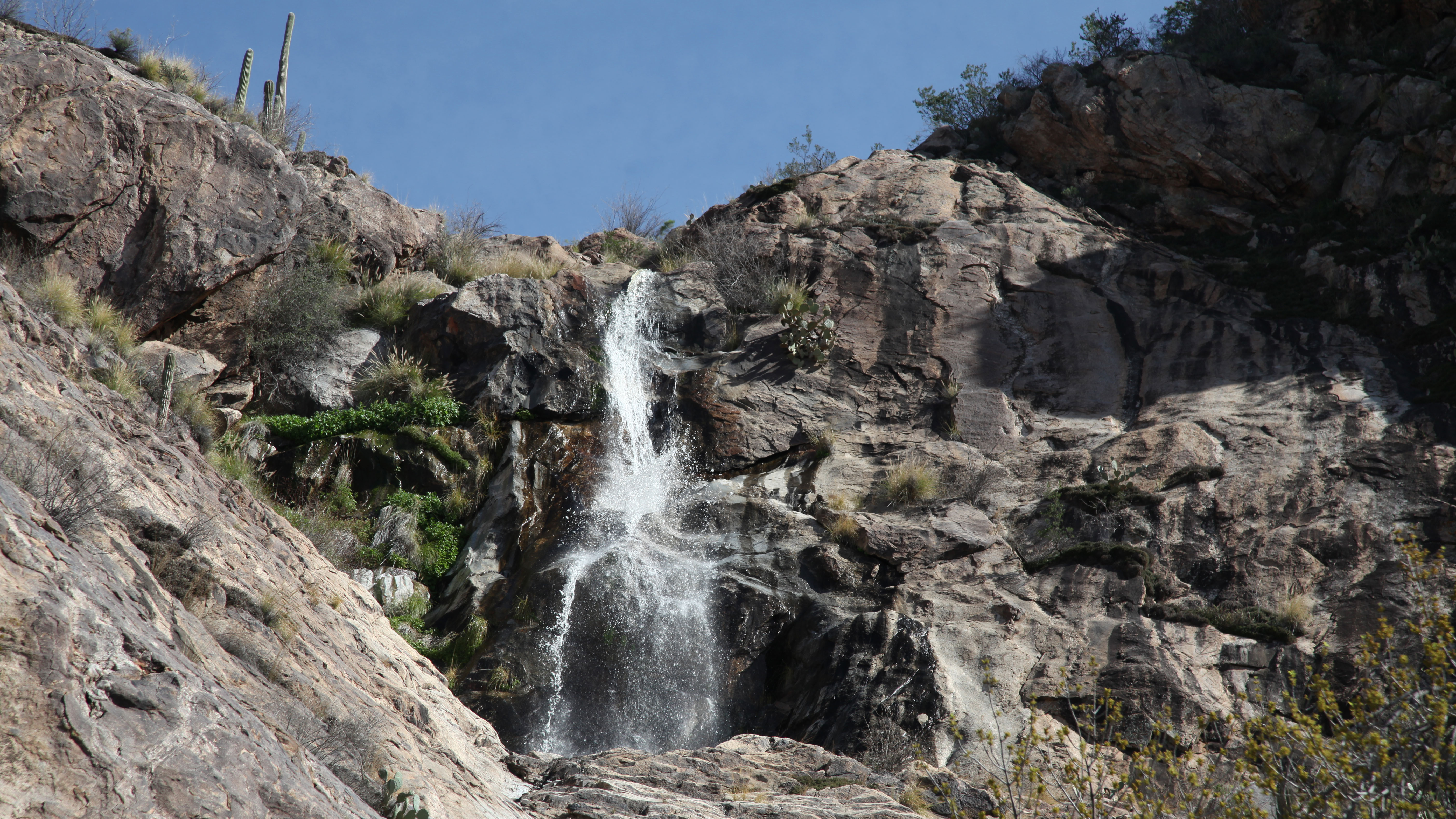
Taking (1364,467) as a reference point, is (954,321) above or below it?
above

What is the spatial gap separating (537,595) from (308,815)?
25.8 feet

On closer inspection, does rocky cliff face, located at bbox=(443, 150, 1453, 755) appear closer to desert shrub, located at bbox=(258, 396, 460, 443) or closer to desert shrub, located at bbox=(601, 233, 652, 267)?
desert shrub, located at bbox=(258, 396, 460, 443)

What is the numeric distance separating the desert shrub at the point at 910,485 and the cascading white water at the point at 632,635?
282 centimetres

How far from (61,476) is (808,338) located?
12255 millimetres

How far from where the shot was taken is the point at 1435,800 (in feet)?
13.8

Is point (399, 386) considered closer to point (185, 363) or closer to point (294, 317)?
point (294, 317)

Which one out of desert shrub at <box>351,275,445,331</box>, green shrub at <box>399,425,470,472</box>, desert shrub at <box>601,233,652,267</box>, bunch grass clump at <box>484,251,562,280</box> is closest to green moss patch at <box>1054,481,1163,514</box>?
green shrub at <box>399,425,470,472</box>

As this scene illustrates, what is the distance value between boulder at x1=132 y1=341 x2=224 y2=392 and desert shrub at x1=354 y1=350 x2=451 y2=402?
2071mm

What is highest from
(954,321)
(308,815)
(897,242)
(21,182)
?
(897,242)

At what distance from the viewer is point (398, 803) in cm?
486

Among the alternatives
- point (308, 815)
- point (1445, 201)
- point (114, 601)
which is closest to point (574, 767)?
point (308, 815)

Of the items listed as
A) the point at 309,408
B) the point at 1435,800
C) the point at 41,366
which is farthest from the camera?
the point at 309,408

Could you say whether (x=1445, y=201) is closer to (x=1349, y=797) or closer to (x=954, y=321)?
(x=954, y=321)

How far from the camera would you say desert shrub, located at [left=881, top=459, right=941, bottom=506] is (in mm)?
12875
